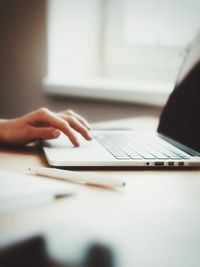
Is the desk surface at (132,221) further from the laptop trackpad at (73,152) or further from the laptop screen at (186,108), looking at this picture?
the laptop screen at (186,108)

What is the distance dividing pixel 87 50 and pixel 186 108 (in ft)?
3.51

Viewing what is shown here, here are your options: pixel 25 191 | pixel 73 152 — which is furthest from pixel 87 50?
pixel 25 191

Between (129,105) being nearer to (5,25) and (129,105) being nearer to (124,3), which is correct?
(124,3)

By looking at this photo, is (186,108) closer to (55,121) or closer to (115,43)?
(55,121)

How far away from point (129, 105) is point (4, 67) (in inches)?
28.0

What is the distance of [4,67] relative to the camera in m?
2.06

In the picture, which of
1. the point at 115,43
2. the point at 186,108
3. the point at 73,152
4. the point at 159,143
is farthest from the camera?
the point at 115,43

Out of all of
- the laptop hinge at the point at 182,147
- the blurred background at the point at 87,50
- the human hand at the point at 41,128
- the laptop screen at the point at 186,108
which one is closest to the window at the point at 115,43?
the blurred background at the point at 87,50

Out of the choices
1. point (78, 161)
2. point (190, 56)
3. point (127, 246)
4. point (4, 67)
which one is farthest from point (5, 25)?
point (127, 246)

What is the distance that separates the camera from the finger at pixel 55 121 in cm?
80

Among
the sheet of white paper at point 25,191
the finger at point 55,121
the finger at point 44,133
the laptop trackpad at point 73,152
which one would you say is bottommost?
the laptop trackpad at point 73,152

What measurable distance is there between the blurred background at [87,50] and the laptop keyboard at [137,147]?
76 cm

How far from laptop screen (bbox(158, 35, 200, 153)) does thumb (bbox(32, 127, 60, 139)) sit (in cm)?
26

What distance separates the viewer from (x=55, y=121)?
2.64 ft
